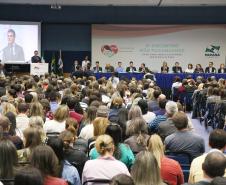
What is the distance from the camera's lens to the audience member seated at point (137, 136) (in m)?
5.63

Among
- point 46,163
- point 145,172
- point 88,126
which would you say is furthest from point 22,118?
point 145,172

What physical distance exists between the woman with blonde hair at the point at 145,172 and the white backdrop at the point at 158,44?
1986 cm

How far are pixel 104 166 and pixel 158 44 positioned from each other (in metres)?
19.9

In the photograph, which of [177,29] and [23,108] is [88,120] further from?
[177,29]

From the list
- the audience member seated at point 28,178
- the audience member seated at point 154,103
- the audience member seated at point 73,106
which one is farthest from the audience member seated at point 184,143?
the audience member seated at point 154,103

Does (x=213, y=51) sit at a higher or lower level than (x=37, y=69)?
higher

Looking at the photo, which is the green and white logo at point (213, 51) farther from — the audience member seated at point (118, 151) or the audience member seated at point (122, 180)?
the audience member seated at point (122, 180)

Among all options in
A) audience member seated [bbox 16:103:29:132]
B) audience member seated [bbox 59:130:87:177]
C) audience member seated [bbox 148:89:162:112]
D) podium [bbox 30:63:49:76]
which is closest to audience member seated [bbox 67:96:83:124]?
audience member seated [bbox 16:103:29:132]

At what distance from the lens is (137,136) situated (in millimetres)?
5805

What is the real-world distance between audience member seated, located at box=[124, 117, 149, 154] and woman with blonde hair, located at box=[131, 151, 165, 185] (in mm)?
1820

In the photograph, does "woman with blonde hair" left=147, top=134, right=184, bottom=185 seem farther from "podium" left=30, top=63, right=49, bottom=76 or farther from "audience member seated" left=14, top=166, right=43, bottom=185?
"podium" left=30, top=63, right=49, bottom=76

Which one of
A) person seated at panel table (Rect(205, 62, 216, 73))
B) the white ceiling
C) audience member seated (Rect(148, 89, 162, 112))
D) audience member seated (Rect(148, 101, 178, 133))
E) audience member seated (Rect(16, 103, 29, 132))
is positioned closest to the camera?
audience member seated (Rect(16, 103, 29, 132))

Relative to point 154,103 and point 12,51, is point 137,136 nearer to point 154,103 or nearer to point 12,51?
point 154,103

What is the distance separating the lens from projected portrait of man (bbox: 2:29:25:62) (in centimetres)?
2188
